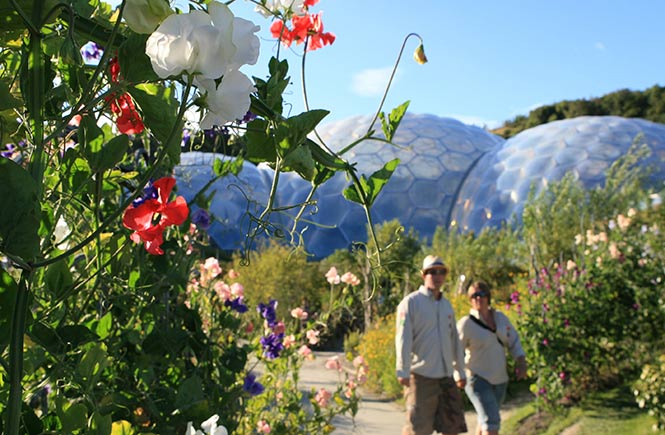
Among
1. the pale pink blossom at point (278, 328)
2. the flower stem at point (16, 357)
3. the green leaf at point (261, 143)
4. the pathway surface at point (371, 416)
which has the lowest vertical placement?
the pathway surface at point (371, 416)

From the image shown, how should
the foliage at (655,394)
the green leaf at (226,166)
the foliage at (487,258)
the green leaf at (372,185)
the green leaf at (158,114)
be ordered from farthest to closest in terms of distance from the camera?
the foliage at (487,258)
the foliage at (655,394)
the green leaf at (226,166)
the green leaf at (372,185)
the green leaf at (158,114)

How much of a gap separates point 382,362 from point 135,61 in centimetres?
736

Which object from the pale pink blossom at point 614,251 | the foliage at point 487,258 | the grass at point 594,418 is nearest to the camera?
the grass at point 594,418

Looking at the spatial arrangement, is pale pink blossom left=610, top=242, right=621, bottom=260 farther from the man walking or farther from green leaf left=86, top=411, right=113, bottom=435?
green leaf left=86, top=411, right=113, bottom=435

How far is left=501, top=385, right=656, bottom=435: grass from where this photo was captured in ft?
17.0

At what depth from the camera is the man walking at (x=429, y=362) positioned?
163 inches

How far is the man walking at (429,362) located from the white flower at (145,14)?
3.74 metres

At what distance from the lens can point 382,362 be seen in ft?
25.1

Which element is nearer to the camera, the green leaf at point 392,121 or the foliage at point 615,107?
the green leaf at point 392,121

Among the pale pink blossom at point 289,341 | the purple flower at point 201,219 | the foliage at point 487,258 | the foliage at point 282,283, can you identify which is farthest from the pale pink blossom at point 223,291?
the foliage at point 487,258

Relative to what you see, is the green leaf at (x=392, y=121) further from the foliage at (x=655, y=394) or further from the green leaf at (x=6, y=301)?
the foliage at (x=655, y=394)

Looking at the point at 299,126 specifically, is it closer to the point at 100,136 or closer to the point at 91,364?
the point at 100,136

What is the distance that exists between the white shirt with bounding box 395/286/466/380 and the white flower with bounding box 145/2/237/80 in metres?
3.73

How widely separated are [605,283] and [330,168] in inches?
238
